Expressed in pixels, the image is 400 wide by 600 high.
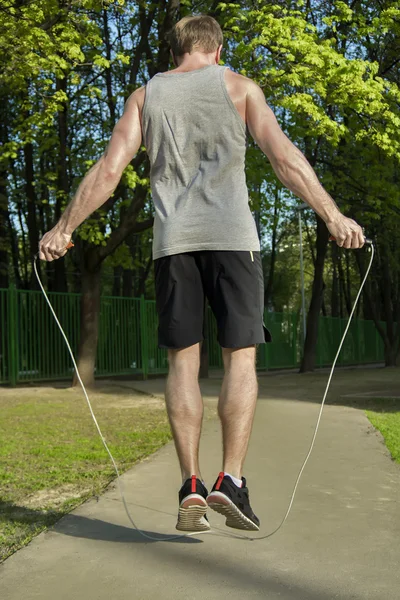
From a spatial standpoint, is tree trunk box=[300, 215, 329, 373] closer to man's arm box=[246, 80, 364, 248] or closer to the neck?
the neck

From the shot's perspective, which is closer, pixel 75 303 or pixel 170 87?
pixel 170 87

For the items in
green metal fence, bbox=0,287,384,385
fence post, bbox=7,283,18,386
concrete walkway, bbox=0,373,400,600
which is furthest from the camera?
green metal fence, bbox=0,287,384,385

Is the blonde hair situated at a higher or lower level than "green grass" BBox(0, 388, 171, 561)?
higher

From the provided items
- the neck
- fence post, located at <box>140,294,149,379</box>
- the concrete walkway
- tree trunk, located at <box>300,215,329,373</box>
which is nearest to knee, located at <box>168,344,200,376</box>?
the concrete walkway

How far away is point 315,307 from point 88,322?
9.95 meters

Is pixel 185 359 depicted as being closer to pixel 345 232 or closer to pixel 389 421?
pixel 345 232

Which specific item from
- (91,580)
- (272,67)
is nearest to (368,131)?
(272,67)

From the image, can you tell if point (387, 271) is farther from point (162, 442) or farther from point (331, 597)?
Answer: point (331, 597)

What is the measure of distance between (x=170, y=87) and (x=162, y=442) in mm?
4983

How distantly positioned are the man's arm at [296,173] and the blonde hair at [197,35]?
0.32 m

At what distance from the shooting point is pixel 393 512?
4.54 metres

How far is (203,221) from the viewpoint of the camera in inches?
148

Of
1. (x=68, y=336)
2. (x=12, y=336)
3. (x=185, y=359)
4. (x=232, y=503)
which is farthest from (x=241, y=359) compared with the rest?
(x=68, y=336)

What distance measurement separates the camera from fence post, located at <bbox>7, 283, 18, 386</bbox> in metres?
19.1
